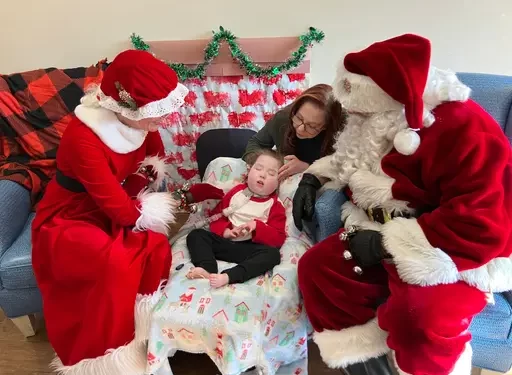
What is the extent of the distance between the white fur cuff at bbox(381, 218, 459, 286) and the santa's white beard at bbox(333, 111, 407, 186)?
0.22 m

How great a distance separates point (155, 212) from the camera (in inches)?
68.5

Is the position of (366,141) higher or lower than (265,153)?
higher

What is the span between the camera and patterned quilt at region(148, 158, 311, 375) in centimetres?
150

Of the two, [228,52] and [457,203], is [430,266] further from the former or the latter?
[228,52]

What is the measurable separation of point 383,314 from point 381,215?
326 mm

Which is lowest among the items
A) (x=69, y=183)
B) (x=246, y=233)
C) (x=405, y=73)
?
(x=246, y=233)

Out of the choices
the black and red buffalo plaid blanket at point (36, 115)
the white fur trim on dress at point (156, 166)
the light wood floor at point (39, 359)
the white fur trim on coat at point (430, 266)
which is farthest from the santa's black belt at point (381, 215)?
the black and red buffalo plaid blanket at point (36, 115)

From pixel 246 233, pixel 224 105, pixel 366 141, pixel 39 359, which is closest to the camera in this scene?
pixel 366 141

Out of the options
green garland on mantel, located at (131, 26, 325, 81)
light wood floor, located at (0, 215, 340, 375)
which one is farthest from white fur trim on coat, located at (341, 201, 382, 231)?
green garland on mantel, located at (131, 26, 325, 81)

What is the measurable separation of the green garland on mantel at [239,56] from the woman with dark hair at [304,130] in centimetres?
42

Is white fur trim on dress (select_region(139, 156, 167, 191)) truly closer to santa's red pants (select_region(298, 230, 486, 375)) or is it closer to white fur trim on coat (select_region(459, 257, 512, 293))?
santa's red pants (select_region(298, 230, 486, 375))

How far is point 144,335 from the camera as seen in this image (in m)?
1.58

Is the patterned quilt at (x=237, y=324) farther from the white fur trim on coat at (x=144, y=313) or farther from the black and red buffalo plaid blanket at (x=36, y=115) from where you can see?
the black and red buffalo plaid blanket at (x=36, y=115)

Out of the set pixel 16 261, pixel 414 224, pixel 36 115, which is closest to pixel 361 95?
pixel 414 224
